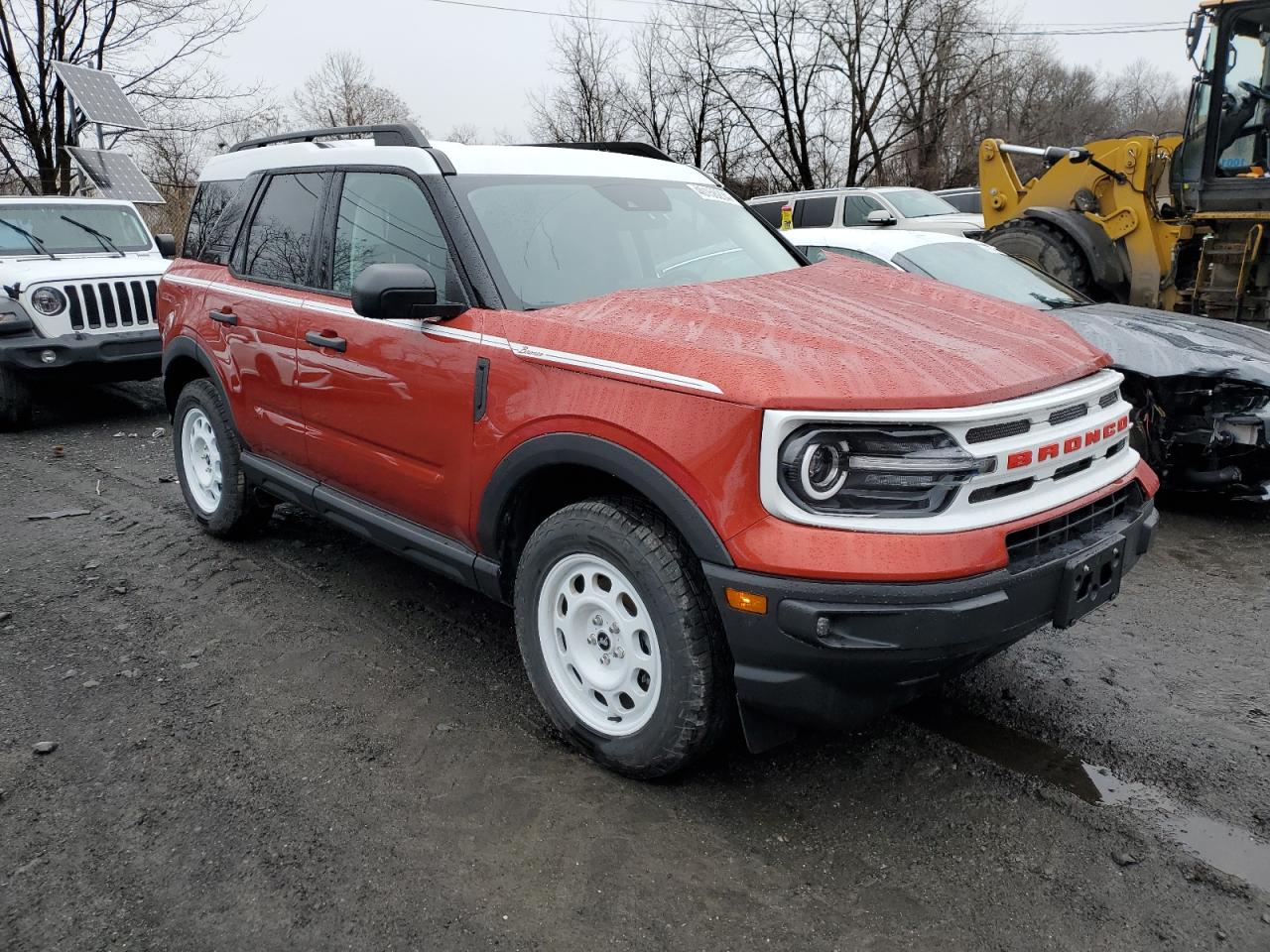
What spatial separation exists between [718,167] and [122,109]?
2572 centimetres

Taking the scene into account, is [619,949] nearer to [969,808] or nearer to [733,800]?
[733,800]

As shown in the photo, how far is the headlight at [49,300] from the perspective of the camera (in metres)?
8.04

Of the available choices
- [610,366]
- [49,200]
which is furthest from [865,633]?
[49,200]

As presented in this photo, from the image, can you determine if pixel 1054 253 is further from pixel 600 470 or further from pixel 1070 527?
pixel 600 470

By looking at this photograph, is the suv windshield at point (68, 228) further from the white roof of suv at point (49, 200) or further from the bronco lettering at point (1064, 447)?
the bronco lettering at point (1064, 447)

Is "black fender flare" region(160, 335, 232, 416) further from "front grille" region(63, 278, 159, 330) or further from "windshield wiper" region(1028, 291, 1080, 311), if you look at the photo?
"windshield wiper" region(1028, 291, 1080, 311)

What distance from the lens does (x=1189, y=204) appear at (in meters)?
8.14

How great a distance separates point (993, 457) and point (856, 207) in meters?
14.3

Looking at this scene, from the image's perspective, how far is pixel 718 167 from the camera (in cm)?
3656

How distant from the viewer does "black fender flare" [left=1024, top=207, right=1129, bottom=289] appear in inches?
325

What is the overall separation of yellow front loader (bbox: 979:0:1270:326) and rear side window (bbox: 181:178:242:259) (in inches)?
266

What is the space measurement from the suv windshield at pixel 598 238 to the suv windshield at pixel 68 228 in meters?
7.26

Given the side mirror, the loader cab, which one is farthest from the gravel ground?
the loader cab

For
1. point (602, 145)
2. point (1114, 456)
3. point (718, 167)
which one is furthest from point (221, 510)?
point (718, 167)
